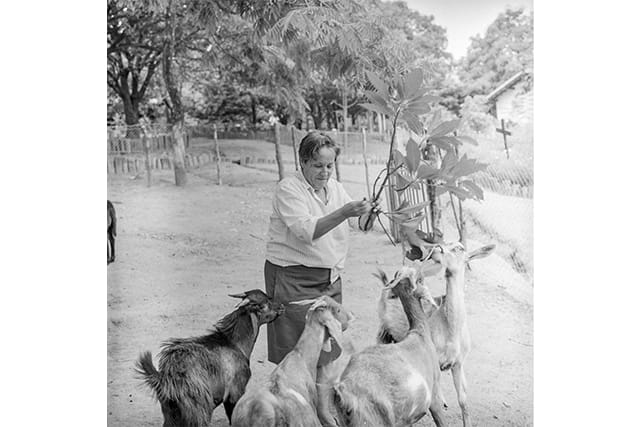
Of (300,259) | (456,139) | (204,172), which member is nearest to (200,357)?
(300,259)

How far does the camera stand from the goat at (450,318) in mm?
3934

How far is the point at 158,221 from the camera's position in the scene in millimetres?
4105

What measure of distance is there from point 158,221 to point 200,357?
70 centimetres

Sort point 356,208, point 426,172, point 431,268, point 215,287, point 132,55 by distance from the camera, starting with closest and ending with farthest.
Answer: point 356,208 → point 426,172 → point 431,268 → point 215,287 → point 132,55

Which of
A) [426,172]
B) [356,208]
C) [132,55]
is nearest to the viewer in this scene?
[356,208]

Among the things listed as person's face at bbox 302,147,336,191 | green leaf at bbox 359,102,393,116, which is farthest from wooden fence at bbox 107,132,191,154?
green leaf at bbox 359,102,393,116

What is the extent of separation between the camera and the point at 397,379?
12.2ft

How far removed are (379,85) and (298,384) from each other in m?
1.28

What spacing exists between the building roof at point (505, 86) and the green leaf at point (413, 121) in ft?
1.62

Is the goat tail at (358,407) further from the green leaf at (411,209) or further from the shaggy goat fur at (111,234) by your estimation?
the shaggy goat fur at (111,234)

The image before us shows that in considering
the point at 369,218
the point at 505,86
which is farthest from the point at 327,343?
the point at 505,86

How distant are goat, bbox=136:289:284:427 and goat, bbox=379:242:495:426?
0.49 m

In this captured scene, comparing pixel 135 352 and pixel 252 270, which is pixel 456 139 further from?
pixel 135 352

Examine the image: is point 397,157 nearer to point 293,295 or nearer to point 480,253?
point 480,253
